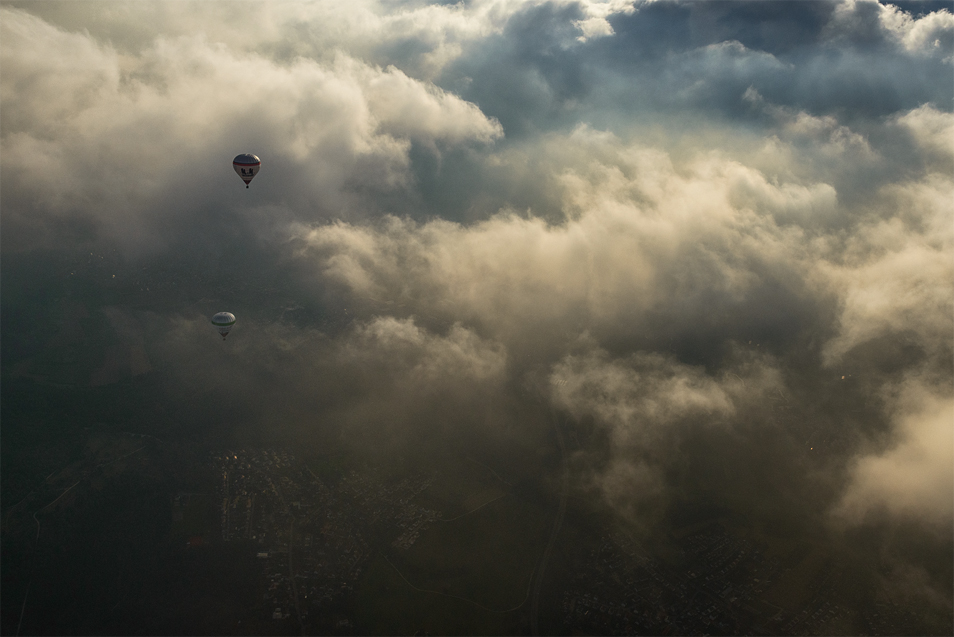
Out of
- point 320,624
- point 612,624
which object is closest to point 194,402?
point 320,624

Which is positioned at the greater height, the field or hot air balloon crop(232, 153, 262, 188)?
hot air balloon crop(232, 153, 262, 188)

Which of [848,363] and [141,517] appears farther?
[848,363]

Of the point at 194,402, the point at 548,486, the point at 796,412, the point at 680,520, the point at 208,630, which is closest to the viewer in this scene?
the point at 208,630

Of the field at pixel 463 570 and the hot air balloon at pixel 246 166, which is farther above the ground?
the hot air balloon at pixel 246 166

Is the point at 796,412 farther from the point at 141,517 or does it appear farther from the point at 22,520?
the point at 22,520

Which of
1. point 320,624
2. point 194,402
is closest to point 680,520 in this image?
point 320,624

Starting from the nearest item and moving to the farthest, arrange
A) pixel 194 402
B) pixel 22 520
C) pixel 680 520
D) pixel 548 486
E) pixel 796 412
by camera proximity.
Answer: pixel 22 520, pixel 680 520, pixel 548 486, pixel 194 402, pixel 796 412

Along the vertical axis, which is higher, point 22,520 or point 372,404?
point 372,404

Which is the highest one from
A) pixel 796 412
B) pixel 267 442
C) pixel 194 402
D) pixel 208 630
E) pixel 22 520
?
pixel 796 412

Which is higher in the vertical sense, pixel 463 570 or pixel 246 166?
pixel 246 166
